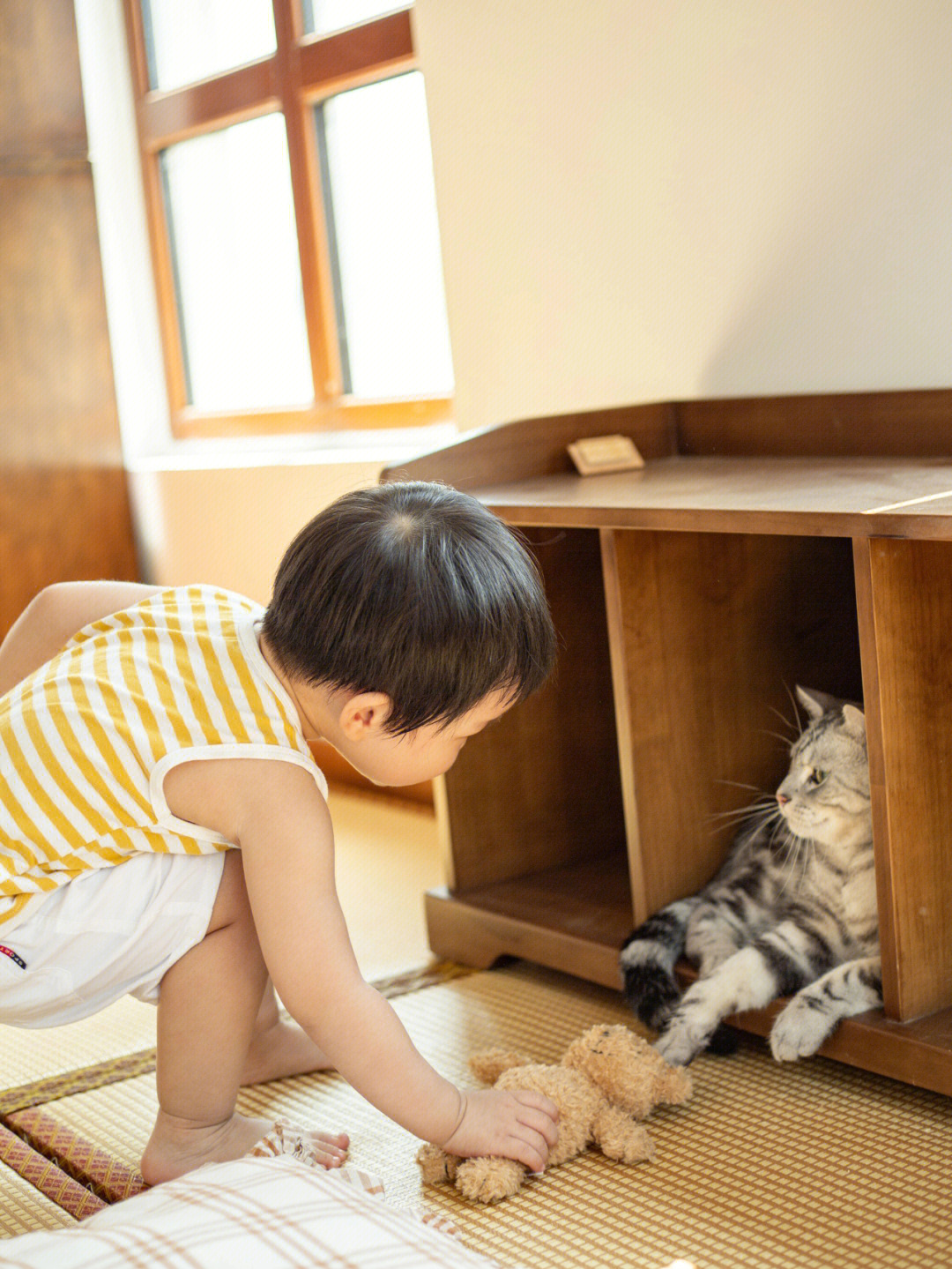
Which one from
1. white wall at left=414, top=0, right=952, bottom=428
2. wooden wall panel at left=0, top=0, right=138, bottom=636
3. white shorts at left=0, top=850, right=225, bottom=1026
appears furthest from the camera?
wooden wall panel at left=0, top=0, right=138, bottom=636

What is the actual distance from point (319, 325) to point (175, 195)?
26.2 inches

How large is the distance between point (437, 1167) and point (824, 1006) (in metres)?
0.35

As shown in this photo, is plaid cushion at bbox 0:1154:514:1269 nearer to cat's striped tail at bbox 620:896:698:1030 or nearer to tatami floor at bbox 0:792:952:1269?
tatami floor at bbox 0:792:952:1269

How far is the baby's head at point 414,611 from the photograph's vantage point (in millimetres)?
973

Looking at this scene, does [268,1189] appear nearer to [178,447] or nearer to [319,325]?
[319,325]

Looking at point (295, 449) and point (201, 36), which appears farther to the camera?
point (201, 36)

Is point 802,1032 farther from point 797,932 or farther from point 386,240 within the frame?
point 386,240

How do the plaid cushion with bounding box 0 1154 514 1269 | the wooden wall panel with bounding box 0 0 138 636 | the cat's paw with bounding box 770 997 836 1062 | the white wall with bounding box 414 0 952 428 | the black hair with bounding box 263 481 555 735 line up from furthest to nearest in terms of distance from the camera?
the wooden wall panel with bounding box 0 0 138 636, the white wall with bounding box 414 0 952 428, the cat's paw with bounding box 770 997 836 1062, the black hair with bounding box 263 481 555 735, the plaid cushion with bounding box 0 1154 514 1269

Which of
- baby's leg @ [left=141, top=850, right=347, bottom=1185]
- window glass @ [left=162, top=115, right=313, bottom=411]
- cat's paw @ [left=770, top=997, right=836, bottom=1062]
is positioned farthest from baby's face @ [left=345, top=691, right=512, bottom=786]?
window glass @ [left=162, top=115, right=313, bottom=411]

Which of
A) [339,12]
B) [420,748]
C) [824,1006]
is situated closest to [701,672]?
[824,1006]

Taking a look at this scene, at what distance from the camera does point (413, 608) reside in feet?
3.18

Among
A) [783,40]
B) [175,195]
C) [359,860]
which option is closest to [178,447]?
[175,195]

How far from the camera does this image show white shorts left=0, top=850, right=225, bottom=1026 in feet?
3.52

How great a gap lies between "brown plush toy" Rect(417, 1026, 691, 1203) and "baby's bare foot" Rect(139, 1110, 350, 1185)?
0.08 metres
